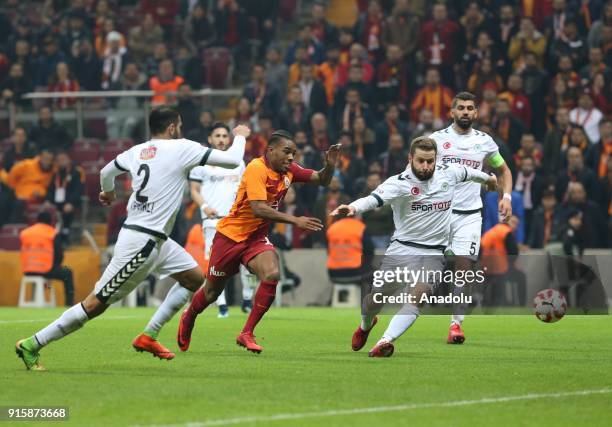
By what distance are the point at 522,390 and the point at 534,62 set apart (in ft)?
48.6

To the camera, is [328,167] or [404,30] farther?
[404,30]

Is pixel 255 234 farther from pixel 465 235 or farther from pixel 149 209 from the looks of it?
pixel 465 235

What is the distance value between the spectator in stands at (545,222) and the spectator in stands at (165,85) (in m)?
7.97

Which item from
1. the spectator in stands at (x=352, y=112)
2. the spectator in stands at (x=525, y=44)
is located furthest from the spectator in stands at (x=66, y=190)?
the spectator in stands at (x=525, y=44)

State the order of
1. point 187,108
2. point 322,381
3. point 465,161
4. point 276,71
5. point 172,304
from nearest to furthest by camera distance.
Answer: point 322,381 → point 172,304 → point 465,161 → point 187,108 → point 276,71

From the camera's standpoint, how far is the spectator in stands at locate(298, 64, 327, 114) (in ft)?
81.0

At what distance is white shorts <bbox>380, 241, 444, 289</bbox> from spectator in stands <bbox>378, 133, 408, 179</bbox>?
10725 millimetres

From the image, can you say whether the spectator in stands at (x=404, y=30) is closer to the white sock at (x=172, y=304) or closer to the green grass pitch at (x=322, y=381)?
the green grass pitch at (x=322, y=381)

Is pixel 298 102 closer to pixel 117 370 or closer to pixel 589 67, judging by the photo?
pixel 589 67

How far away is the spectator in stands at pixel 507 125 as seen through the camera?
73.3 ft

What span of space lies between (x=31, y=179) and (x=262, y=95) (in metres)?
4.85

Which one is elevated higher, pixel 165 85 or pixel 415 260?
pixel 165 85

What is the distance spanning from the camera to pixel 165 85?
26.1m

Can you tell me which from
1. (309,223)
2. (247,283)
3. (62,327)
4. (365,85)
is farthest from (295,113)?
(62,327)
